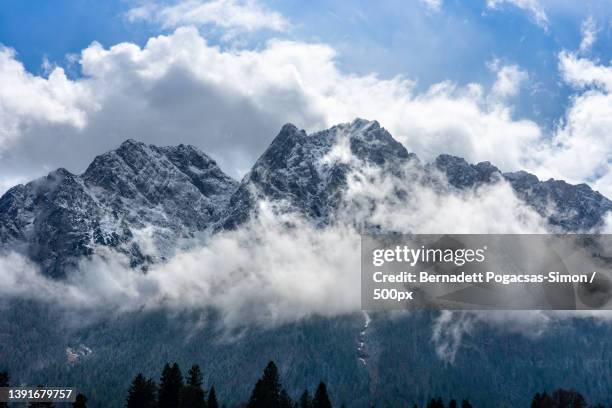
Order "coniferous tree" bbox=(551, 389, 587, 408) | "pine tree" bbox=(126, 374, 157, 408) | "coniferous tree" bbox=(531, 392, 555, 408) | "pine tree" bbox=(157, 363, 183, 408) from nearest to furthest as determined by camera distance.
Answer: "pine tree" bbox=(157, 363, 183, 408)
"pine tree" bbox=(126, 374, 157, 408)
"coniferous tree" bbox=(531, 392, 555, 408)
"coniferous tree" bbox=(551, 389, 587, 408)

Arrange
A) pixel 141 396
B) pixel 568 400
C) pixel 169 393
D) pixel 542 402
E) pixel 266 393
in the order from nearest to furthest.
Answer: pixel 169 393
pixel 266 393
pixel 141 396
pixel 542 402
pixel 568 400

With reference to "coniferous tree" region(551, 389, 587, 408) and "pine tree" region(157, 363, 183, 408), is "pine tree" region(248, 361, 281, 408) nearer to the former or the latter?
"pine tree" region(157, 363, 183, 408)

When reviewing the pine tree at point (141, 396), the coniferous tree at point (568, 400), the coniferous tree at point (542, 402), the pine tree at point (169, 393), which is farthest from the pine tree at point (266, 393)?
the coniferous tree at point (568, 400)

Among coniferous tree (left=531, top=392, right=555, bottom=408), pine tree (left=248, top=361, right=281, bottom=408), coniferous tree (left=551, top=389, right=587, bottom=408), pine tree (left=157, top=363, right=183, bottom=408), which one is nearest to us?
pine tree (left=248, top=361, right=281, bottom=408)

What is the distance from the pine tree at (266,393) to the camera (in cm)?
12431

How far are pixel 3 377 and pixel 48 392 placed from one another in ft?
24.1

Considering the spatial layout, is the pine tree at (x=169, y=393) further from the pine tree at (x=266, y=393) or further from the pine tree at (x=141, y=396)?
the pine tree at (x=266, y=393)

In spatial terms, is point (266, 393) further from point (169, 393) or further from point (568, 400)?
point (568, 400)

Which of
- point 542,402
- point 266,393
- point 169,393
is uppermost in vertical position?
point 542,402

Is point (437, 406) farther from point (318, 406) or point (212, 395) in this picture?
point (212, 395)

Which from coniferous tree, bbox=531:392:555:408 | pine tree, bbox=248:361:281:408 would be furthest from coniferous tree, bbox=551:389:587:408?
pine tree, bbox=248:361:281:408

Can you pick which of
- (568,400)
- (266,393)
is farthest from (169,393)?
(568,400)

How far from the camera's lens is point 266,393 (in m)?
126

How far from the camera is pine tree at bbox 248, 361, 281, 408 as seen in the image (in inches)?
4894
